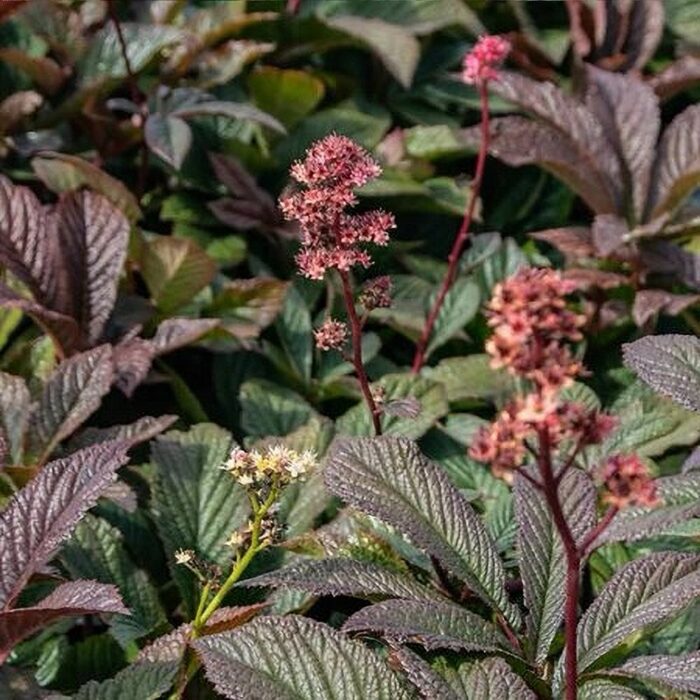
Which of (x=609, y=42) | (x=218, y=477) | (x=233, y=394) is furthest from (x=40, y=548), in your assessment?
(x=609, y=42)

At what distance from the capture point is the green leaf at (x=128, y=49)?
7.69 ft

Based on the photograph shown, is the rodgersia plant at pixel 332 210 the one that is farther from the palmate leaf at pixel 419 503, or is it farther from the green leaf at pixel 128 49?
the green leaf at pixel 128 49

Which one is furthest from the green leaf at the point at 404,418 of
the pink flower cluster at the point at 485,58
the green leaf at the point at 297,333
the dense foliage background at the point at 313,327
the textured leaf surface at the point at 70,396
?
the pink flower cluster at the point at 485,58

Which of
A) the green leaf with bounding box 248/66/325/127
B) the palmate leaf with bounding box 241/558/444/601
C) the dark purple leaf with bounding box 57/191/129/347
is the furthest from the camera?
the green leaf with bounding box 248/66/325/127

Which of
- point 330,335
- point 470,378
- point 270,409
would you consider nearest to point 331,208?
point 330,335

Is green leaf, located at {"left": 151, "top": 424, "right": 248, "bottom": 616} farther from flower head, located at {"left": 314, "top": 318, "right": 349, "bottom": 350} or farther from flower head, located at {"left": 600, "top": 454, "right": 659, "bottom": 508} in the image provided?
flower head, located at {"left": 600, "top": 454, "right": 659, "bottom": 508}

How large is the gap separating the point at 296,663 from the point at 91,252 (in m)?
0.92

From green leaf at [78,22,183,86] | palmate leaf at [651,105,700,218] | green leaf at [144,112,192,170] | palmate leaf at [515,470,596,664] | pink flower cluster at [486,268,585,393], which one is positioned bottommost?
palmate leaf at [651,105,700,218]

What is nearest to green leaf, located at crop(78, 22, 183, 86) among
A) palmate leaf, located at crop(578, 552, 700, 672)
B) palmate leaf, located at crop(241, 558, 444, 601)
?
palmate leaf, located at crop(241, 558, 444, 601)

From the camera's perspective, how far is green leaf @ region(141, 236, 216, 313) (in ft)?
6.28

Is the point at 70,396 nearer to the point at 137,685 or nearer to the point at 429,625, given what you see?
the point at 137,685

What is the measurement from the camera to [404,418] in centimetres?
174

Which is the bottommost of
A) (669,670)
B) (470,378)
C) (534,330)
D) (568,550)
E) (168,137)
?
(470,378)

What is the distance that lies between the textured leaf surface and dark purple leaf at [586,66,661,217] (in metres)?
1.01
